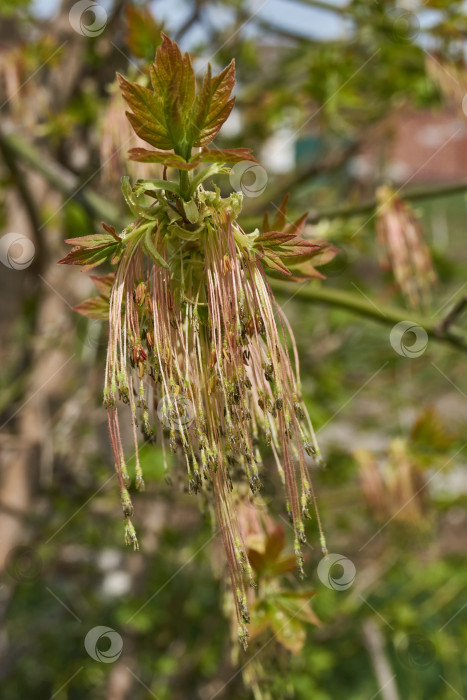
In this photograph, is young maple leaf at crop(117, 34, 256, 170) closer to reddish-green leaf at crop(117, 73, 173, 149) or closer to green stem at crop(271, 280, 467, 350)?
reddish-green leaf at crop(117, 73, 173, 149)

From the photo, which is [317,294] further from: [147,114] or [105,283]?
[147,114]

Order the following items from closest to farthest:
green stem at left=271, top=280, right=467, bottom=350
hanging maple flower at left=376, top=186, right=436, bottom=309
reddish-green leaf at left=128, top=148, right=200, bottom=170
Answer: reddish-green leaf at left=128, top=148, right=200, bottom=170 → green stem at left=271, top=280, right=467, bottom=350 → hanging maple flower at left=376, top=186, right=436, bottom=309

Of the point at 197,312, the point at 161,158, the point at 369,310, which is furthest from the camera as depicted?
the point at 369,310

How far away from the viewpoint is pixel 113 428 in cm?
76

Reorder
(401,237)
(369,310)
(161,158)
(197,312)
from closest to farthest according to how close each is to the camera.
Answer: (161,158) < (197,312) < (369,310) < (401,237)

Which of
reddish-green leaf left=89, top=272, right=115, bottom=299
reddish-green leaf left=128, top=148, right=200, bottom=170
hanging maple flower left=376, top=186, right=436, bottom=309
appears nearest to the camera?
reddish-green leaf left=128, top=148, right=200, bottom=170

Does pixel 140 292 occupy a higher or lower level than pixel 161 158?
lower

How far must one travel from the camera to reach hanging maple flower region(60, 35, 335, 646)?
68 cm

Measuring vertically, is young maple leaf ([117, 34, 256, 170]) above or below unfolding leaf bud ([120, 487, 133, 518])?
above

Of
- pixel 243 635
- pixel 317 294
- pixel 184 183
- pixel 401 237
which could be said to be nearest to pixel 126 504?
pixel 243 635

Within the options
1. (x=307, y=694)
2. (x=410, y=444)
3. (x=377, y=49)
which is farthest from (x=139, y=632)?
(x=377, y=49)

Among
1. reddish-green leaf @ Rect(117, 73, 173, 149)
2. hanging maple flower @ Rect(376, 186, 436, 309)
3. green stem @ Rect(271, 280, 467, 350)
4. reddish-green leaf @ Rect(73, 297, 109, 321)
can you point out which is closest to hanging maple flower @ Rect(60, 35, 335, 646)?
reddish-green leaf @ Rect(117, 73, 173, 149)

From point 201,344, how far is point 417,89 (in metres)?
2.14

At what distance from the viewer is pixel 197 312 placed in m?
0.78
